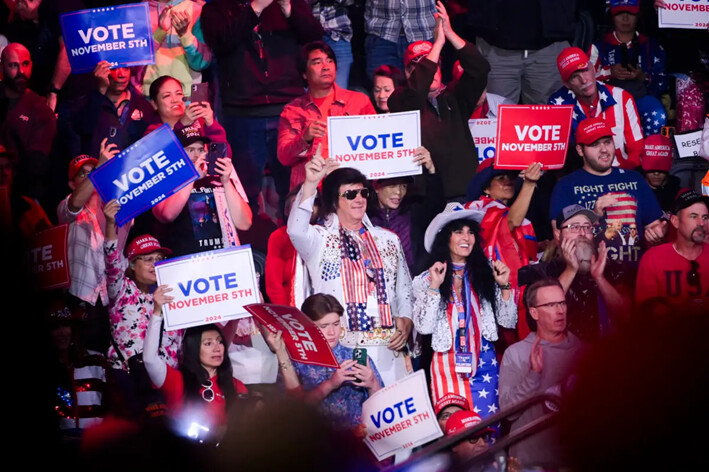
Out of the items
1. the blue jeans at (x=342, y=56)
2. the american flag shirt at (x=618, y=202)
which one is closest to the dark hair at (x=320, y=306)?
the american flag shirt at (x=618, y=202)

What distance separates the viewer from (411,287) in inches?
256

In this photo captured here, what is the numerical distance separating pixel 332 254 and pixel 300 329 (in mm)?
727

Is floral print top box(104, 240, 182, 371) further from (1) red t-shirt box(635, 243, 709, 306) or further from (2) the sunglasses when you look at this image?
(1) red t-shirt box(635, 243, 709, 306)

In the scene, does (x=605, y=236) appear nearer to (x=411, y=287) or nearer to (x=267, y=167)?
(x=411, y=287)

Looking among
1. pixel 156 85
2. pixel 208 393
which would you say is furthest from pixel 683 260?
pixel 156 85

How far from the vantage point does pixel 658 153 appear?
763 cm

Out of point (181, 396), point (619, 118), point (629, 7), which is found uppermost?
point (629, 7)

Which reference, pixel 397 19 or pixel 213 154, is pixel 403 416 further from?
pixel 397 19

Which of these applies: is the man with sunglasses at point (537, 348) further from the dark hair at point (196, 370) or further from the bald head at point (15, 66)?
the bald head at point (15, 66)

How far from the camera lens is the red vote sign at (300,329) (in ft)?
18.9

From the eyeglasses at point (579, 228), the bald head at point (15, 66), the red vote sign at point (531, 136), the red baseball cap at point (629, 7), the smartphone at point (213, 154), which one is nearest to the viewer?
the eyeglasses at point (579, 228)

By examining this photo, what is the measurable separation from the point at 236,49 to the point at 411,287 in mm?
2134

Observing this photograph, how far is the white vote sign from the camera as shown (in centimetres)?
582

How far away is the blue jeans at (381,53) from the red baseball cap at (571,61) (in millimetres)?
1186
